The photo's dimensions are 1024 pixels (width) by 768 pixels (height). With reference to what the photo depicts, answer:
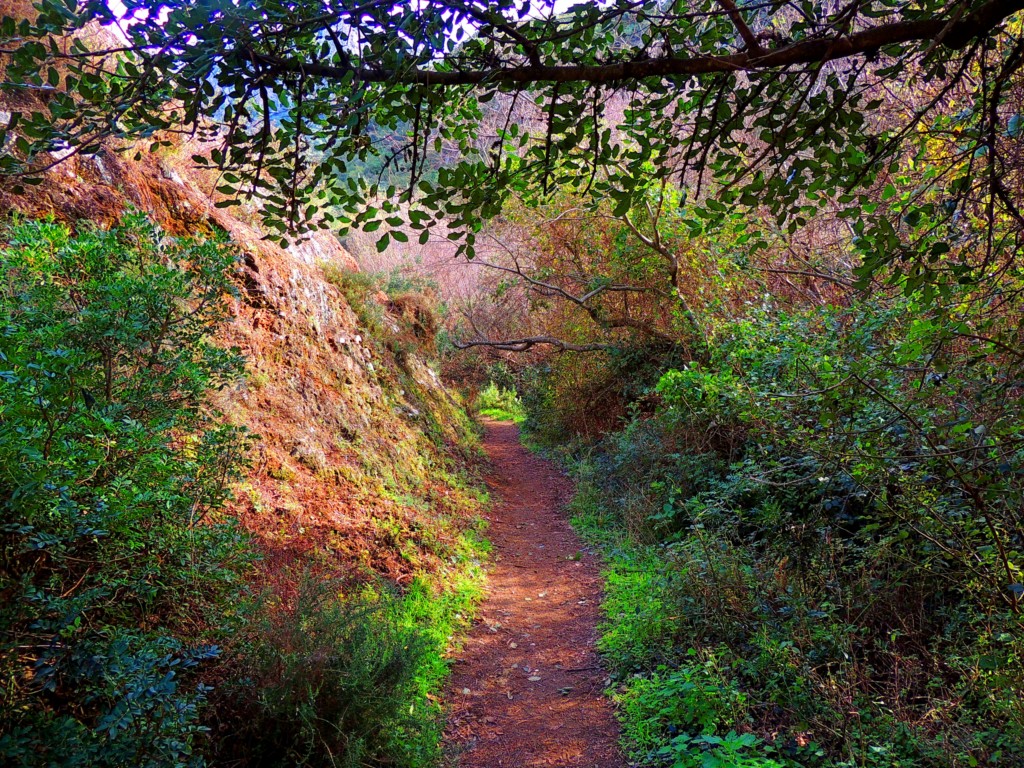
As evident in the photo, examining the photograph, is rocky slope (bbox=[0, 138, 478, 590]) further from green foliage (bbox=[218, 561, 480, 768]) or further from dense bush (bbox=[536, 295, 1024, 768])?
dense bush (bbox=[536, 295, 1024, 768])

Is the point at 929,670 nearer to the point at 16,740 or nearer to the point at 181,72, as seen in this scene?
the point at 16,740

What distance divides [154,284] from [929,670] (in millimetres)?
5336

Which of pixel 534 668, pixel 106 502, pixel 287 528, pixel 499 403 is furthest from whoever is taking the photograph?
pixel 499 403

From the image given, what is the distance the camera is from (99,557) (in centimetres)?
282

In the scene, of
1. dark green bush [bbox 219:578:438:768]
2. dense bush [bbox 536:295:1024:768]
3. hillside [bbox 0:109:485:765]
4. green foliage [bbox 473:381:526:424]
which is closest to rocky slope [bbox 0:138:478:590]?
hillside [bbox 0:109:485:765]

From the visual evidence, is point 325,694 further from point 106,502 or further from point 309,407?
point 309,407

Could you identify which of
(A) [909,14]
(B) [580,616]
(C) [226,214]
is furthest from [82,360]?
(C) [226,214]

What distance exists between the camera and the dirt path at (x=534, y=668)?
438cm

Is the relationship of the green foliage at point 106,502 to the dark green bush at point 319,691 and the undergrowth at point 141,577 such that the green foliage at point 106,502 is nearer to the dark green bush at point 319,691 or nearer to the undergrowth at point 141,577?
the undergrowth at point 141,577

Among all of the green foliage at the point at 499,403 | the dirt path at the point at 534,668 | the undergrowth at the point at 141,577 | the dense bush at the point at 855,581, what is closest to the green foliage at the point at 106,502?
the undergrowth at the point at 141,577

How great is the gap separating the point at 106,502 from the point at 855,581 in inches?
192

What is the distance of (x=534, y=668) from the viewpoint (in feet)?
18.2

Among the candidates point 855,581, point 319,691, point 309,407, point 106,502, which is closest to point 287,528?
point 309,407

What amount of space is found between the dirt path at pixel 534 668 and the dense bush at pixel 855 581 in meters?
0.33
